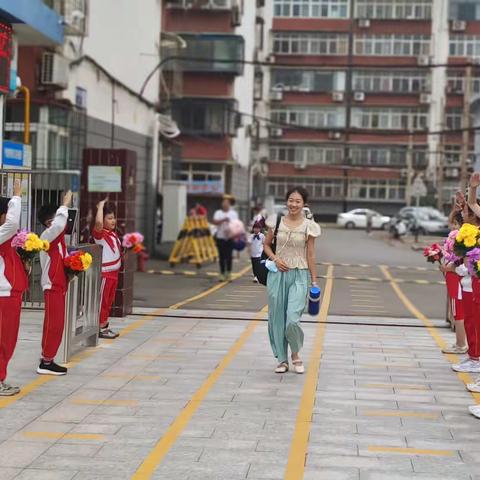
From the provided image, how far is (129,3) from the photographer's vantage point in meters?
24.3

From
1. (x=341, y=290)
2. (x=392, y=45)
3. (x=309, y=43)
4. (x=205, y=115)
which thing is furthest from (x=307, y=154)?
(x=341, y=290)

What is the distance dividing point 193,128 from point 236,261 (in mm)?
20898

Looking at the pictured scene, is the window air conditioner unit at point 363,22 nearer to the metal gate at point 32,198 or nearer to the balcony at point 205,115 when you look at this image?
the balcony at point 205,115

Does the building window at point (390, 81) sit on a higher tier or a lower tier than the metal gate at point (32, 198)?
higher

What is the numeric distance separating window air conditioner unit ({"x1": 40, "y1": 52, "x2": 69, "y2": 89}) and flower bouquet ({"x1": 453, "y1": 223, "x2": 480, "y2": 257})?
37.1 feet

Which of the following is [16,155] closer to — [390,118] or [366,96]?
[366,96]

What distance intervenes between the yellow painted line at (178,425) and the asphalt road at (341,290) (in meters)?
4.32

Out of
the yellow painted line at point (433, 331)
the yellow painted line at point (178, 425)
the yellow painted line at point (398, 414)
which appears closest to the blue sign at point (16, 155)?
the yellow painted line at point (178, 425)

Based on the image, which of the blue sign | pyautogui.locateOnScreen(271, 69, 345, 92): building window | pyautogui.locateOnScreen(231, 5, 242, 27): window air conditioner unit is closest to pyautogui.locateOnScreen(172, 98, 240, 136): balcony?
pyautogui.locateOnScreen(231, 5, 242, 27): window air conditioner unit

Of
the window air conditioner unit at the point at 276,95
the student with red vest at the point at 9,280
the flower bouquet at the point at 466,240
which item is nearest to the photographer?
the student with red vest at the point at 9,280

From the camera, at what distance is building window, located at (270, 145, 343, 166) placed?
227 feet

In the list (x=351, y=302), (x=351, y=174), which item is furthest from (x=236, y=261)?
(x=351, y=174)

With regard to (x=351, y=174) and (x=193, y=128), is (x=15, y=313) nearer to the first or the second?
(x=193, y=128)

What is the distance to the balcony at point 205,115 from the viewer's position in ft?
149
